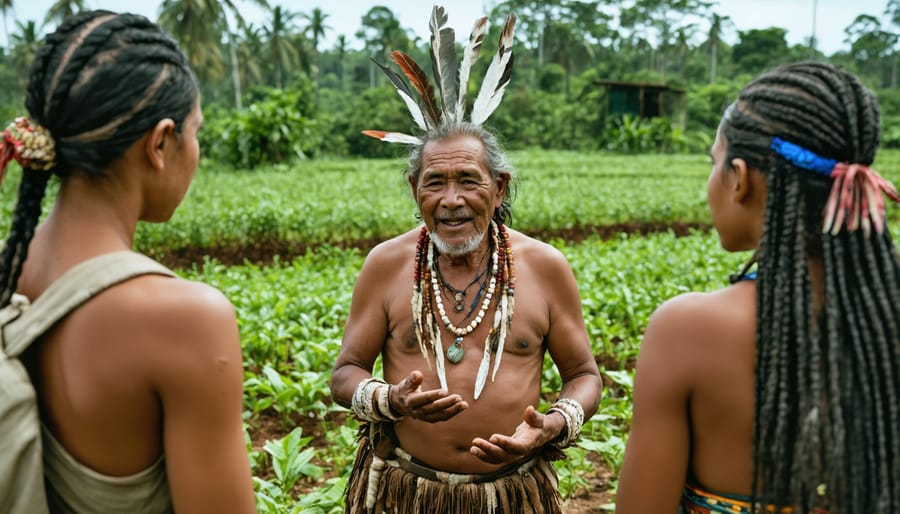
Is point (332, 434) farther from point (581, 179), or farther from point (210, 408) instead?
point (581, 179)

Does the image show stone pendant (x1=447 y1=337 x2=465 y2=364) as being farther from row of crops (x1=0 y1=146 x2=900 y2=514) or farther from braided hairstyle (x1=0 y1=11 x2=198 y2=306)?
braided hairstyle (x1=0 y1=11 x2=198 y2=306)

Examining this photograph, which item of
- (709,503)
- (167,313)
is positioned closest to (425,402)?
(709,503)

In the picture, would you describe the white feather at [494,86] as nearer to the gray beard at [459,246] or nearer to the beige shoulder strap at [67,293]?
the gray beard at [459,246]

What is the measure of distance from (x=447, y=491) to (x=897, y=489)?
137cm

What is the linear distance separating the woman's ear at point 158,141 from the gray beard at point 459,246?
124cm

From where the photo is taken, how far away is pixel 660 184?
17.3m

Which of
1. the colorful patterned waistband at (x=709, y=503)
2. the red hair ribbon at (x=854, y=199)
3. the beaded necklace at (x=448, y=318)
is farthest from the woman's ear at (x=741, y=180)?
the beaded necklace at (x=448, y=318)

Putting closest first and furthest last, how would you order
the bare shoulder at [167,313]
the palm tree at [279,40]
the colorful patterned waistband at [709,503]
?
the bare shoulder at [167,313] < the colorful patterned waistband at [709,503] < the palm tree at [279,40]

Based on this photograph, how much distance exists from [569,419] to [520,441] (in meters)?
0.27

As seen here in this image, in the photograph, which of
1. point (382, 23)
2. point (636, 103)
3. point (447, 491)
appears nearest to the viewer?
point (447, 491)

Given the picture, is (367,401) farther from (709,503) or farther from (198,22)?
(198,22)

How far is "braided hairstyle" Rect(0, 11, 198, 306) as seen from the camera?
1.36m

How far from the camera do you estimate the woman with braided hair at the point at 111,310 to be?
4.40 feet

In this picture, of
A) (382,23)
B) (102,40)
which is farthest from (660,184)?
(382,23)
